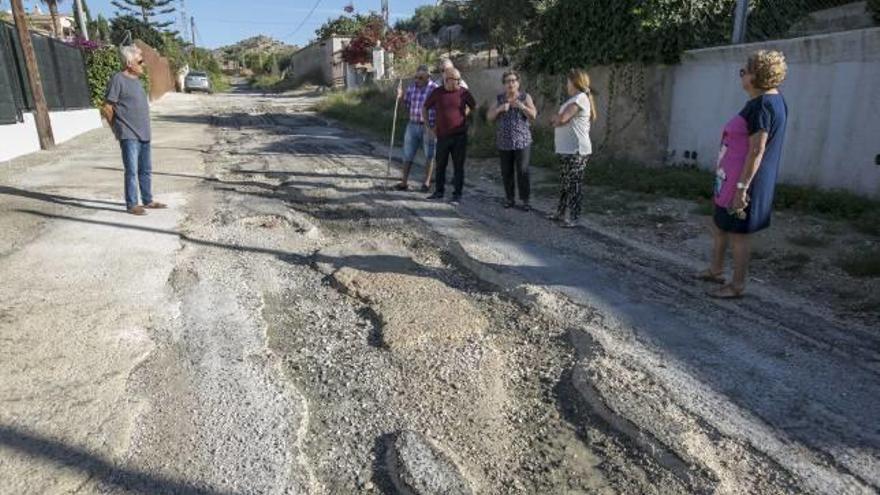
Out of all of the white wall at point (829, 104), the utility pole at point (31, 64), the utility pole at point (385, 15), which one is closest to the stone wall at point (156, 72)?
the utility pole at point (385, 15)

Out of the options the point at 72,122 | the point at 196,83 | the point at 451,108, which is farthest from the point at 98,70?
the point at 196,83

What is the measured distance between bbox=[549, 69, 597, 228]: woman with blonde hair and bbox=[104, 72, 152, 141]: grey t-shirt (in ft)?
13.7

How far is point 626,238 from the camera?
239 inches

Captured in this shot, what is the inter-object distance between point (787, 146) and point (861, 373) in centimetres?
529

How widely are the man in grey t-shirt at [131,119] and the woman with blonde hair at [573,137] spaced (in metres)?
→ 4.19

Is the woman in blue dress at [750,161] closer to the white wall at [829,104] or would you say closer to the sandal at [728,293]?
the sandal at [728,293]

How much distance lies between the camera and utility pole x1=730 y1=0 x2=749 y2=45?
8.61 meters

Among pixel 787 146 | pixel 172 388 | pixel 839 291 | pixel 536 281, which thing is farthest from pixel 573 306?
pixel 787 146

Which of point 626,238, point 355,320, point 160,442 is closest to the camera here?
point 160,442

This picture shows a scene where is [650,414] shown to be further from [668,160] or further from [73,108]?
[73,108]

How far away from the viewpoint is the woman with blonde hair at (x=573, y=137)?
6.09 metres

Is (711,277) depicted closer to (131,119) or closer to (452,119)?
(452,119)

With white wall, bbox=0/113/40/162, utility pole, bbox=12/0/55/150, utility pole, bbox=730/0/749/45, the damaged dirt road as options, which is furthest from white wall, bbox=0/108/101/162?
utility pole, bbox=730/0/749/45

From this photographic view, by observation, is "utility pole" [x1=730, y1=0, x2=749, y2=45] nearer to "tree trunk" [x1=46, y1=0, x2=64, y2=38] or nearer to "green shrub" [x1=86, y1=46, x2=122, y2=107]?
"green shrub" [x1=86, y1=46, x2=122, y2=107]
